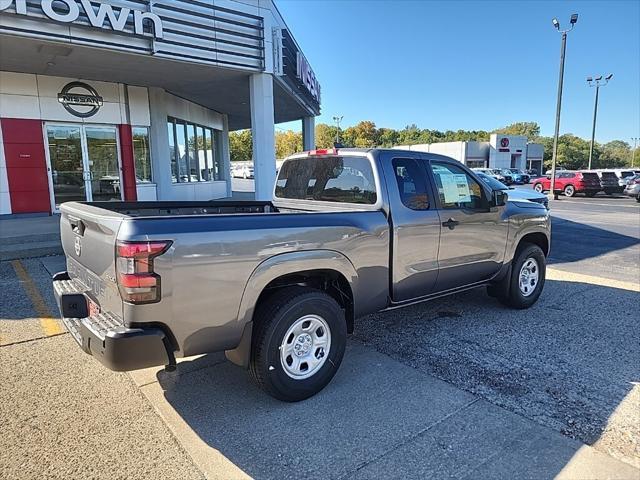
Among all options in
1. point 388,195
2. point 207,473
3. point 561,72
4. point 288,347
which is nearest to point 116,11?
point 388,195

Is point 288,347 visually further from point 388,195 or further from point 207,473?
point 388,195

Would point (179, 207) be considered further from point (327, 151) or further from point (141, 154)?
point (141, 154)

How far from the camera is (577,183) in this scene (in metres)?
28.3

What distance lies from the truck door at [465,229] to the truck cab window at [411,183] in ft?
0.62

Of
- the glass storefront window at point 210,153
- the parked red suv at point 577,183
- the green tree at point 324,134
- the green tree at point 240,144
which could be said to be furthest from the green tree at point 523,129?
the glass storefront window at point 210,153

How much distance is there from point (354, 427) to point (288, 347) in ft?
2.36

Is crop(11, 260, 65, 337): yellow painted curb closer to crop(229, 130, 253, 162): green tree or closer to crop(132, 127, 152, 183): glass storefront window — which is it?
crop(132, 127, 152, 183): glass storefront window

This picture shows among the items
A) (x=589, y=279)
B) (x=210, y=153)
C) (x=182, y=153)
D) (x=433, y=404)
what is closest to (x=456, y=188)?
(x=433, y=404)

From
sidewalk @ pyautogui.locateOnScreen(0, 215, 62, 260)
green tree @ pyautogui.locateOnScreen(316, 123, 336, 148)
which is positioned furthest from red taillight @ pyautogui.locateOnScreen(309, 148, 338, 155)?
green tree @ pyautogui.locateOnScreen(316, 123, 336, 148)

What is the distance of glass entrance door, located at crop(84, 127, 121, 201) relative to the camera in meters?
13.3

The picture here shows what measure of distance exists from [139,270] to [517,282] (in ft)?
14.4

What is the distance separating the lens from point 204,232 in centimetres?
281

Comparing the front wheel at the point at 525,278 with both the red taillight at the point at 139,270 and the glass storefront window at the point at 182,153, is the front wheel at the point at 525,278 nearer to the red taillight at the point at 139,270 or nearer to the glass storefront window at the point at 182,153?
the red taillight at the point at 139,270

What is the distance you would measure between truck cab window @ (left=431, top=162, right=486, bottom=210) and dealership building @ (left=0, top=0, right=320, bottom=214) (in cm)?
805
